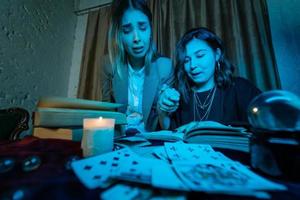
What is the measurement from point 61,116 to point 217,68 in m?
0.92

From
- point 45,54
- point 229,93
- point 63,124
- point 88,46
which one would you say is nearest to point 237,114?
point 229,93

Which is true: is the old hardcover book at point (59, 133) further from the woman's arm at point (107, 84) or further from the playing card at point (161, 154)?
the woman's arm at point (107, 84)

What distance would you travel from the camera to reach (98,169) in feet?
0.80

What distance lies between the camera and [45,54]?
1614 mm

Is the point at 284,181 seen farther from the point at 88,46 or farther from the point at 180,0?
the point at 88,46

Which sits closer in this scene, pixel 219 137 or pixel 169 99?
pixel 219 137

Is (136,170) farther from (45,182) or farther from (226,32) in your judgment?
(226,32)

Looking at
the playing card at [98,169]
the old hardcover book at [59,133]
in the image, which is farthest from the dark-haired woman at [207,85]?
the playing card at [98,169]

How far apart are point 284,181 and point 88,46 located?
1941mm

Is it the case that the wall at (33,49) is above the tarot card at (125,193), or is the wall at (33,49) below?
above

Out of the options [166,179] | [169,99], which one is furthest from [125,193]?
[169,99]

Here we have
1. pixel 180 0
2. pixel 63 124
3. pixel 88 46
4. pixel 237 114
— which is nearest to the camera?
pixel 63 124

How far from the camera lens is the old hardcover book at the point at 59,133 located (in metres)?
0.48

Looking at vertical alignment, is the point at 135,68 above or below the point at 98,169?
Result: above
